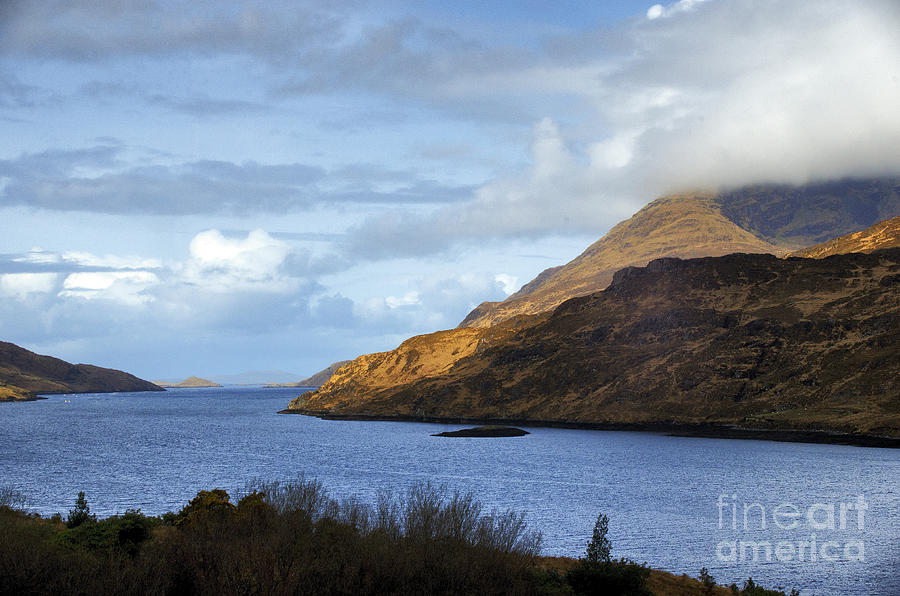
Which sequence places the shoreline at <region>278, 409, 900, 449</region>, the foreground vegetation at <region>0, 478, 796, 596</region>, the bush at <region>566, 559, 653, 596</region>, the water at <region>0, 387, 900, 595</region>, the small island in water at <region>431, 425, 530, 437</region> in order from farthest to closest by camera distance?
1. the small island in water at <region>431, 425, 530, 437</region>
2. the shoreline at <region>278, 409, 900, 449</region>
3. the water at <region>0, 387, 900, 595</region>
4. the bush at <region>566, 559, 653, 596</region>
5. the foreground vegetation at <region>0, 478, 796, 596</region>

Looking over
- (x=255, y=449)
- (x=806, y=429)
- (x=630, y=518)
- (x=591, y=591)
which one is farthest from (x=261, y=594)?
(x=806, y=429)

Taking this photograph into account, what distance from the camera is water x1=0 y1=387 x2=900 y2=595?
56.0m

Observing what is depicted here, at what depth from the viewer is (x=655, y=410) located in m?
191

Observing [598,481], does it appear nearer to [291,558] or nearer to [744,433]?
[291,558]

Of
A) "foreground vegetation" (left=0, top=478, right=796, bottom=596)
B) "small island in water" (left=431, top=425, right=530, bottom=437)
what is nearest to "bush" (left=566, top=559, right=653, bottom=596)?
"foreground vegetation" (left=0, top=478, right=796, bottom=596)

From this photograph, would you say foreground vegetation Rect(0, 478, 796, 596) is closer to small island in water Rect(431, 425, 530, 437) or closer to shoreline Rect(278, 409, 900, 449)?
shoreline Rect(278, 409, 900, 449)

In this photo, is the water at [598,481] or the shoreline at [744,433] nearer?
the water at [598,481]

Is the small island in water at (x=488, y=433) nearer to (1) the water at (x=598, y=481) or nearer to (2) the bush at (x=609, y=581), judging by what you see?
(1) the water at (x=598, y=481)

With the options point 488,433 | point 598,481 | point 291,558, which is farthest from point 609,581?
point 488,433

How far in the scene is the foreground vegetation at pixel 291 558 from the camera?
2680cm

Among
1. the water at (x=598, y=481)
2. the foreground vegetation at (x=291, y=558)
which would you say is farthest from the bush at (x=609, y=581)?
the water at (x=598, y=481)

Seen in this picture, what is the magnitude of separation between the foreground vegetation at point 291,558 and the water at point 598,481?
57.3 feet

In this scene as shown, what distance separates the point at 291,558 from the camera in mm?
30172

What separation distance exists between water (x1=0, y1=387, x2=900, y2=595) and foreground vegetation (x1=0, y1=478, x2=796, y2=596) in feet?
57.3
